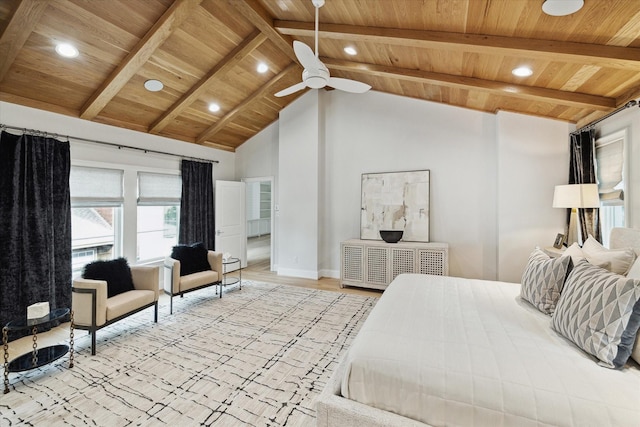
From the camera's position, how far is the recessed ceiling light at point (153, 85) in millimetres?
3820

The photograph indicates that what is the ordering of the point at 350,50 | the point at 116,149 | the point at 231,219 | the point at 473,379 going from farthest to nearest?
the point at 231,219 < the point at 116,149 < the point at 350,50 < the point at 473,379

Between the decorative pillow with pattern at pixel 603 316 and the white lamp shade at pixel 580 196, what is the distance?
6.61 ft

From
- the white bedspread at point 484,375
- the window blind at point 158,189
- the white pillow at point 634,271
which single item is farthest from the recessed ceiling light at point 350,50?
the window blind at point 158,189

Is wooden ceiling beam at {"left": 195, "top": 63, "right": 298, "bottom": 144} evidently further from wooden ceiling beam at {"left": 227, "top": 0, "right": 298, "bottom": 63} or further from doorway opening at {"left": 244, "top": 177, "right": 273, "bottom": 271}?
doorway opening at {"left": 244, "top": 177, "right": 273, "bottom": 271}

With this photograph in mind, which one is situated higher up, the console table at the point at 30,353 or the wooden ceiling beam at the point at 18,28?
the wooden ceiling beam at the point at 18,28

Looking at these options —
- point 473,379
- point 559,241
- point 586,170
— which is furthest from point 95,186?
point 586,170

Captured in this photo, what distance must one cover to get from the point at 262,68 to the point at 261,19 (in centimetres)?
122

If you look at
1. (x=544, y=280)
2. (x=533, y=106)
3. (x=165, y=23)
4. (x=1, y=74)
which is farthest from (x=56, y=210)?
(x=533, y=106)

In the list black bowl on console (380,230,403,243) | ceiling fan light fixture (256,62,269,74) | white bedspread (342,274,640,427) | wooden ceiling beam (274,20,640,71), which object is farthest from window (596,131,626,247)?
ceiling fan light fixture (256,62,269,74)

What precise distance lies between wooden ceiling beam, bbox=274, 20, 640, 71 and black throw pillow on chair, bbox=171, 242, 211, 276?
340 centimetres

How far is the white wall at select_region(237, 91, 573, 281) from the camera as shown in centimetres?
412

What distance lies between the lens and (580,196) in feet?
10.6

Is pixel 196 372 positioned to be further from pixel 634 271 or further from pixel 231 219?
pixel 231 219

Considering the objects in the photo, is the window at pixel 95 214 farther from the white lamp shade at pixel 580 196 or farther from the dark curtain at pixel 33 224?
the white lamp shade at pixel 580 196
